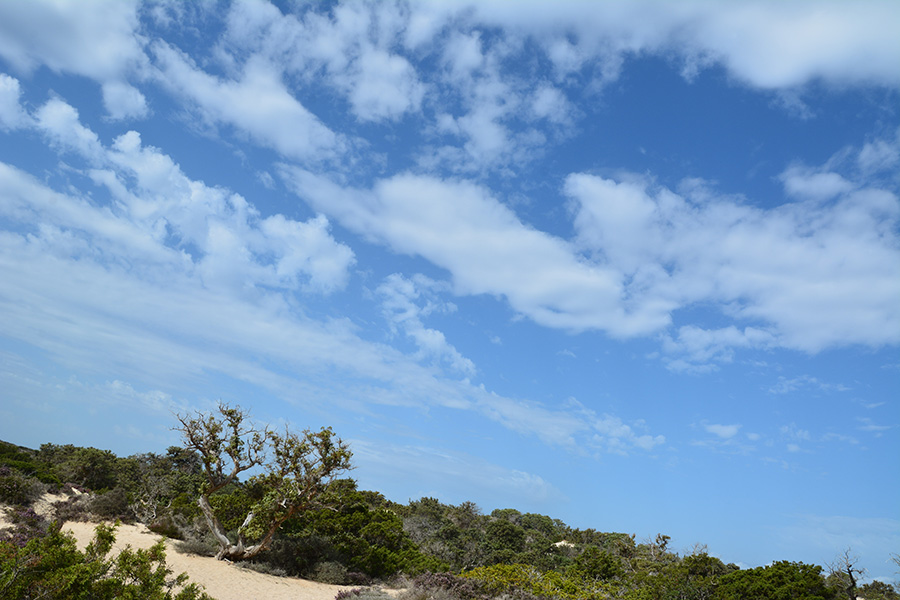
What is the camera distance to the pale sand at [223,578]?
1684 cm

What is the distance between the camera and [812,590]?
22.0 meters

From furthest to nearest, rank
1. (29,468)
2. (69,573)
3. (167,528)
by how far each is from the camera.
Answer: (29,468) → (167,528) → (69,573)

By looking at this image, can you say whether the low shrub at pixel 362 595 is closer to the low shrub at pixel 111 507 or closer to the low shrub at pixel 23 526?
the low shrub at pixel 23 526

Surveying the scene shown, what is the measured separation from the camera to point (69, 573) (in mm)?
7863

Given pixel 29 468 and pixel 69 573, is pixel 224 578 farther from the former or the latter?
pixel 29 468

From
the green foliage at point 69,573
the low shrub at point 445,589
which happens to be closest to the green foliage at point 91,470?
the low shrub at point 445,589

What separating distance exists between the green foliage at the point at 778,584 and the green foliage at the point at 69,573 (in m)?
23.5

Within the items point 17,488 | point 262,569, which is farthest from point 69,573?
point 17,488

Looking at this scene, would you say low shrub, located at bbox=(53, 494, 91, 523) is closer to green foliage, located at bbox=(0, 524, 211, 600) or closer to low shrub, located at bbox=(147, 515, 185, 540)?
low shrub, located at bbox=(147, 515, 185, 540)

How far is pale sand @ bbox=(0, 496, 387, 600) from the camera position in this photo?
16.8 m

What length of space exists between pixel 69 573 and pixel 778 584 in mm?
26841

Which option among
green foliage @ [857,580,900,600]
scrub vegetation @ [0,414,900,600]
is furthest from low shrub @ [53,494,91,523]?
green foliage @ [857,580,900,600]

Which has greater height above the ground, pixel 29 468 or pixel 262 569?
pixel 29 468

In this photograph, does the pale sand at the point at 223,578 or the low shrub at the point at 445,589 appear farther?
the low shrub at the point at 445,589
